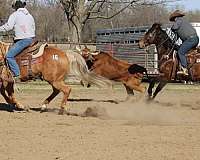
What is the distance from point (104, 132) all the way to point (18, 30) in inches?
146

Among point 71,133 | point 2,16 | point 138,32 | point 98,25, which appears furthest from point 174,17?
point 98,25

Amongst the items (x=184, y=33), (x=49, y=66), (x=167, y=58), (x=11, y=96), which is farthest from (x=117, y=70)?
(x=11, y=96)

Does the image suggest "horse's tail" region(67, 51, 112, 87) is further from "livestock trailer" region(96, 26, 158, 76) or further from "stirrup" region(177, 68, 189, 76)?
"livestock trailer" region(96, 26, 158, 76)

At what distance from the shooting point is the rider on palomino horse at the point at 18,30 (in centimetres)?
1158

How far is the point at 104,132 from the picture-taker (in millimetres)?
9141

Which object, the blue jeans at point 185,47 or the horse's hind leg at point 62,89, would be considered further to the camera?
the blue jeans at point 185,47

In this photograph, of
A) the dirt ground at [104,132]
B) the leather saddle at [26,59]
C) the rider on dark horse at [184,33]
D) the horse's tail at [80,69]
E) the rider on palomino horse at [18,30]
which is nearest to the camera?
the dirt ground at [104,132]

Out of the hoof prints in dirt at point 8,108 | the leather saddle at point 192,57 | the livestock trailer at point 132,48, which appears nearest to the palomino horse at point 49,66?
the hoof prints in dirt at point 8,108

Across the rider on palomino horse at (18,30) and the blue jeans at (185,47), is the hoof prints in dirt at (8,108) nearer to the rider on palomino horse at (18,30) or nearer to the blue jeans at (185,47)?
the rider on palomino horse at (18,30)

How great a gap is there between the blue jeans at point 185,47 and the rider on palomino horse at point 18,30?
13.2ft

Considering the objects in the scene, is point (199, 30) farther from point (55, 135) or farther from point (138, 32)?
point (55, 135)

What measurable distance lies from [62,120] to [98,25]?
58.6 meters

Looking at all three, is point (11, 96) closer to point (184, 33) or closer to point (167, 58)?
point (167, 58)

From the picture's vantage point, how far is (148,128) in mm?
9648
